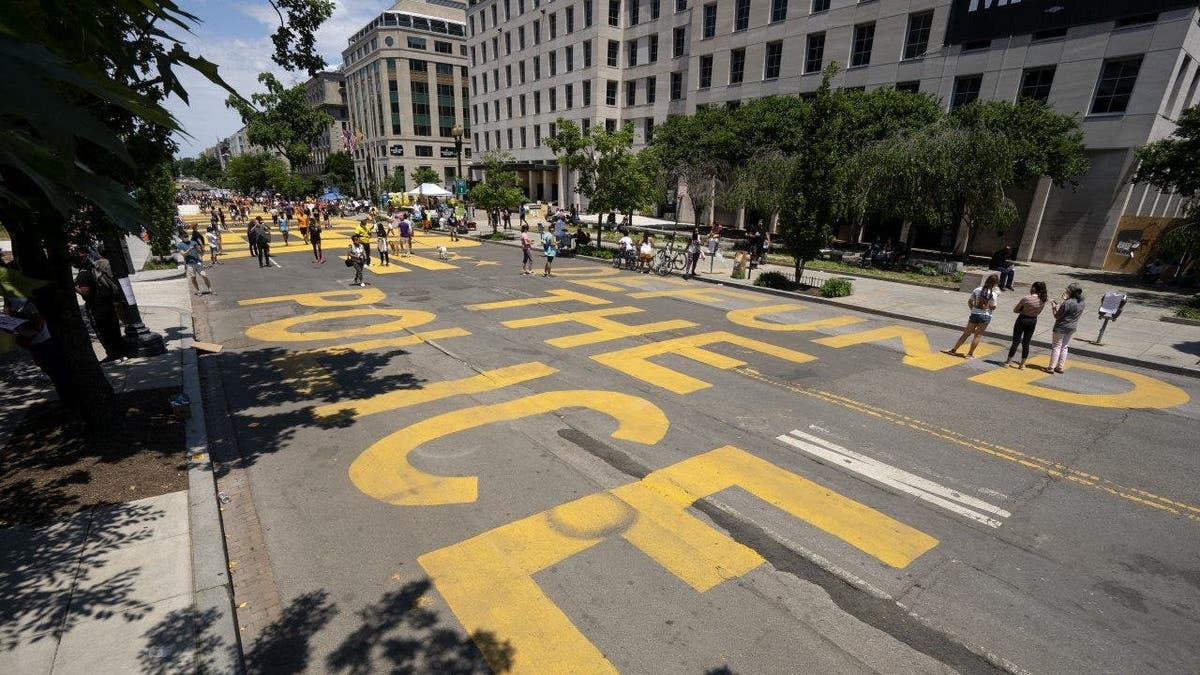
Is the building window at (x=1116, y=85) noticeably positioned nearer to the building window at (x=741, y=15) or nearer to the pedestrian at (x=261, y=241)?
the building window at (x=741, y=15)

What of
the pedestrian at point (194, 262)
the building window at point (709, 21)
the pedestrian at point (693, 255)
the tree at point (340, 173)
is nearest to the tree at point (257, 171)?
the tree at point (340, 173)

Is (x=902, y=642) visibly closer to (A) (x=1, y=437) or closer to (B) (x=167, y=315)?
(A) (x=1, y=437)

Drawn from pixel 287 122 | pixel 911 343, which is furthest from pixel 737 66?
pixel 287 122

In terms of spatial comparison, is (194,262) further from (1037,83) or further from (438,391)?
(1037,83)

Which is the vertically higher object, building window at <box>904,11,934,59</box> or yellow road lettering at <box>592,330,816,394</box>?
building window at <box>904,11,934,59</box>

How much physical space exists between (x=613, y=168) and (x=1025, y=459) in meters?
22.1

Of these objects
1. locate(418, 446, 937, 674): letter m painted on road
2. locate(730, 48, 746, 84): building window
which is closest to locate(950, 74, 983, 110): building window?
locate(730, 48, 746, 84): building window

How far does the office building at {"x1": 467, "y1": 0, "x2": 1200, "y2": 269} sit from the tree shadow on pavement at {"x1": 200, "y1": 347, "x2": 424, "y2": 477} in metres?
31.3

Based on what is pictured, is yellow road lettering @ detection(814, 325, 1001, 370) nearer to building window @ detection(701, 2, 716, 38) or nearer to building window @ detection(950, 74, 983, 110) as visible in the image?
building window @ detection(950, 74, 983, 110)

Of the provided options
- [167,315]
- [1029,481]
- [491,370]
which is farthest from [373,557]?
[167,315]

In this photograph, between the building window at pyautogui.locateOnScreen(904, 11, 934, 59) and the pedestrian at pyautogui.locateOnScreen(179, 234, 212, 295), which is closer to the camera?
the pedestrian at pyautogui.locateOnScreen(179, 234, 212, 295)

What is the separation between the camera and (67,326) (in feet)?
21.2

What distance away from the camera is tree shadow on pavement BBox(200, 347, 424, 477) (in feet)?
23.7

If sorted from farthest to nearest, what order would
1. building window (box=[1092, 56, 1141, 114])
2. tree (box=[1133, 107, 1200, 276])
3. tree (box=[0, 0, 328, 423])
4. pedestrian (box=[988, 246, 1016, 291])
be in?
1. building window (box=[1092, 56, 1141, 114])
2. pedestrian (box=[988, 246, 1016, 291])
3. tree (box=[1133, 107, 1200, 276])
4. tree (box=[0, 0, 328, 423])
